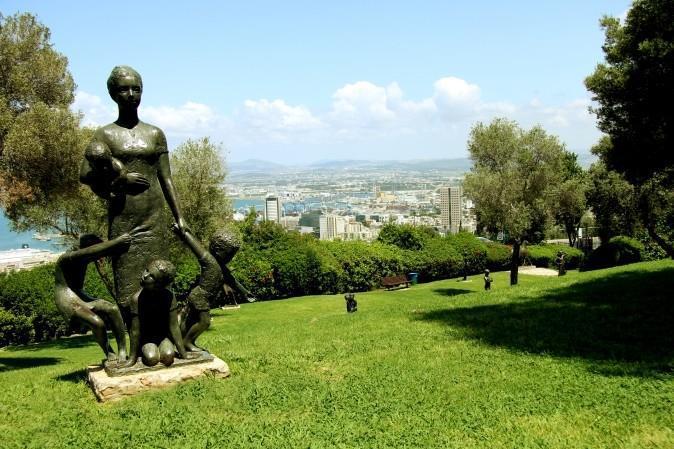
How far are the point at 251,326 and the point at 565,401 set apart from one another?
1395cm

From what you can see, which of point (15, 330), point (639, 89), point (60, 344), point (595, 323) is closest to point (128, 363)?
point (595, 323)

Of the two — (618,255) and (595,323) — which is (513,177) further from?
(595,323)

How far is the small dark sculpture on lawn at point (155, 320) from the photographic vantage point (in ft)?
25.1

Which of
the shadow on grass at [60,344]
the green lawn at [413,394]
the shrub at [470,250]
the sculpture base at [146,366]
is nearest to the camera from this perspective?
the green lawn at [413,394]

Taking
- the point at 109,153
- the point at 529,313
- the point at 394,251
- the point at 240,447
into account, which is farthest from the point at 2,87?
the point at 394,251

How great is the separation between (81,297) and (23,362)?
30.9 ft

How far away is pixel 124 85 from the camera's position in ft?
25.9

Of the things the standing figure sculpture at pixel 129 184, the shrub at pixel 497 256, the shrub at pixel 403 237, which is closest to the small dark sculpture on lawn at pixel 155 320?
the standing figure sculpture at pixel 129 184

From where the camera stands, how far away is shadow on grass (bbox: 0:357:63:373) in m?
14.6

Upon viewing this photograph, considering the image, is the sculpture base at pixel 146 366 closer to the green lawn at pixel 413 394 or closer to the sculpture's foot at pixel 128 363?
the sculpture's foot at pixel 128 363

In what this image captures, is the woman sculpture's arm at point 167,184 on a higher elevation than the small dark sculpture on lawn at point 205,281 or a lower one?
higher

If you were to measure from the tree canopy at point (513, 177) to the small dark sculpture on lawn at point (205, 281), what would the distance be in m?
20.5

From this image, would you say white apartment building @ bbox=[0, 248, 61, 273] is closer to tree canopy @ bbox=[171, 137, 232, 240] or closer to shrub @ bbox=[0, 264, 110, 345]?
shrub @ bbox=[0, 264, 110, 345]

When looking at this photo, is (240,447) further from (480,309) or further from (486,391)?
(480,309)
